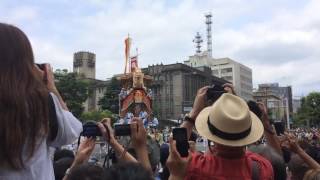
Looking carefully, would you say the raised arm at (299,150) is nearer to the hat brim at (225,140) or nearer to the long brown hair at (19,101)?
the hat brim at (225,140)

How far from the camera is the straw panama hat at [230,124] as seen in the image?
2.61 metres

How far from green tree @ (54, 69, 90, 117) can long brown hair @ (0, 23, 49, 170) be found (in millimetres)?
60878

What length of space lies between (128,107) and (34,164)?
125 ft

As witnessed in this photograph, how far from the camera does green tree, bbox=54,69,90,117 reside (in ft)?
206

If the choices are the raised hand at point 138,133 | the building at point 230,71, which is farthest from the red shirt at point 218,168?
the building at point 230,71

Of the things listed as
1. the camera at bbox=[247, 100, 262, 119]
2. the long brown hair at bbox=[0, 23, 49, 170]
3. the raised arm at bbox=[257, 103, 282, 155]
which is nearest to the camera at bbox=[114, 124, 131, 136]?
the long brown hair at bbox=[0, 23, 49, 170]

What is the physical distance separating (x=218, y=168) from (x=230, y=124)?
0.92 feet

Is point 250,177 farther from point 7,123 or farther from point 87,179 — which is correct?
point 7,123

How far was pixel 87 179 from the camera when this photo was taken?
8.72 feet

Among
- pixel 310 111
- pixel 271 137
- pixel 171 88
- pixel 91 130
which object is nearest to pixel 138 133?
pixel 91 130

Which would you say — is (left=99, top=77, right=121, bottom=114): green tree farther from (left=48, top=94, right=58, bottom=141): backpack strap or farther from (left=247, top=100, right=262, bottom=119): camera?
(left=48, top=94, right=58, bottom=141): backpack strap

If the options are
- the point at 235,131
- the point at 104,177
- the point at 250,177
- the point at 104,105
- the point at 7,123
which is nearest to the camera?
the point at 7,123

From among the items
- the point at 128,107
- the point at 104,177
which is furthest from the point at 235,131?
the point at 128,107

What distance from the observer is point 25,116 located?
224cm
